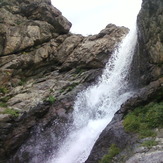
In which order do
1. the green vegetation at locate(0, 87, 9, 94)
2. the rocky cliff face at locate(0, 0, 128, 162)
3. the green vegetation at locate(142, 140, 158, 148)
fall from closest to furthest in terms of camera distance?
the green vegetation at locate(142, 140, 158, 148) → the rocky cliff face at locate(0, 0, 128, 162) → the green vegetation at locate(0, 87, 9, 94)

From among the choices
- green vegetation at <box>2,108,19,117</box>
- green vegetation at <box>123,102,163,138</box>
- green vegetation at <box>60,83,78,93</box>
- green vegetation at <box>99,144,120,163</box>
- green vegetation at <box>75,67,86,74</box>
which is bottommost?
green vegetation at <box>99,144,120,163</box>

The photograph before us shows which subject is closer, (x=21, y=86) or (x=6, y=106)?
(x=6, y=106)

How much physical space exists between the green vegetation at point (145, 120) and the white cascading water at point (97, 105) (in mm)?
3509

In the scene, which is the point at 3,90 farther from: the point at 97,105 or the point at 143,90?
the point at 143,90

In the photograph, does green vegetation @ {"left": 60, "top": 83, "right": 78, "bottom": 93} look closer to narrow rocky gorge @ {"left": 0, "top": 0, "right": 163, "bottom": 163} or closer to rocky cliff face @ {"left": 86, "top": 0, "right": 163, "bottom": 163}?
narrow rocky gorge @ {"left": 0, "top": 0, "right": 163, "bottom": 163}

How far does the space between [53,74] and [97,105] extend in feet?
25.4

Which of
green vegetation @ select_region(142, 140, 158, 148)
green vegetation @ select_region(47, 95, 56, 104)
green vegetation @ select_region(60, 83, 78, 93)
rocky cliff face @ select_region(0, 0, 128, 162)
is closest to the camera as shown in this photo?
green vegetation @ select_region(142, 140, 158, 148)

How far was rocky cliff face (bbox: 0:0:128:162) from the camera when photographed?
64.6 ft

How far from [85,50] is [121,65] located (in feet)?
18.2

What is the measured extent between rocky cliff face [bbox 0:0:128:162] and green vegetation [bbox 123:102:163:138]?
281 inches

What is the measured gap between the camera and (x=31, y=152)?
18672 mm

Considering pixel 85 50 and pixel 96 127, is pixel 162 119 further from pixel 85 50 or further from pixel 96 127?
pixel 85 50

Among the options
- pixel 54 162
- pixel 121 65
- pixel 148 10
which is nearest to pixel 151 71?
pixel 148 10

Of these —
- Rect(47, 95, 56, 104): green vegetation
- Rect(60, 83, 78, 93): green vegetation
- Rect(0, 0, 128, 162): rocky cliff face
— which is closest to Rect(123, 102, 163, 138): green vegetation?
Rect(0, 0, 128, 162): rocky cliff face
